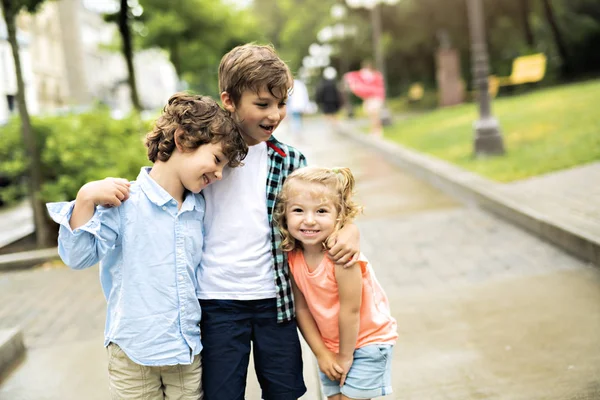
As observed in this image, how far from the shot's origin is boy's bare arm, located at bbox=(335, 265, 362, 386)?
7.80 ft

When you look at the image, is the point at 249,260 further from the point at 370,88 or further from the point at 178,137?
the point at 370,88

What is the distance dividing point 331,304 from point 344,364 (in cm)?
24

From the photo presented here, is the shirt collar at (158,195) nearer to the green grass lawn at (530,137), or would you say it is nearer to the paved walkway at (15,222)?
the paved walkway at (15,222)

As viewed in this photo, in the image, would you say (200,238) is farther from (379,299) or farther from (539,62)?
(539,62)

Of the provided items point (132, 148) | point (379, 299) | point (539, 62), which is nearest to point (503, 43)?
point (539, 62)

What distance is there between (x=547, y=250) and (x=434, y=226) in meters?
1.54

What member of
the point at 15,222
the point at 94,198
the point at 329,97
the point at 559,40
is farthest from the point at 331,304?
the point at 559,40

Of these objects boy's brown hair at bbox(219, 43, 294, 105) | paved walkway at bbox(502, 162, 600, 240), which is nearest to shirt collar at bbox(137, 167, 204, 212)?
boy's brown hair at bbox(219, 43, 294, 105)

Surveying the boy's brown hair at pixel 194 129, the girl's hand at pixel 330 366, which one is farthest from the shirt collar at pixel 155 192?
the girl's hand at pixel 330 366

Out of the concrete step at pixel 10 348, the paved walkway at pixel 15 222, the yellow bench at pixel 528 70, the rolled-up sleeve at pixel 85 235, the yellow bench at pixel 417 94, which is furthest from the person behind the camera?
the yellow bench at pixel 417 94

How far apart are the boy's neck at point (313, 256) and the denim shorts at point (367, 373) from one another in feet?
1.24

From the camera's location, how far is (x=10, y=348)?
425 cm

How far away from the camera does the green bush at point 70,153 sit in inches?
294

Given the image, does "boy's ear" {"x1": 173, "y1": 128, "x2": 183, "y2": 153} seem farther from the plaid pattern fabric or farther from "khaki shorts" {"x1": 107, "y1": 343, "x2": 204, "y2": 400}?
"khaki shorts" {"x1": 107, "y1": 343, "x2": 204, "y2": 400}
